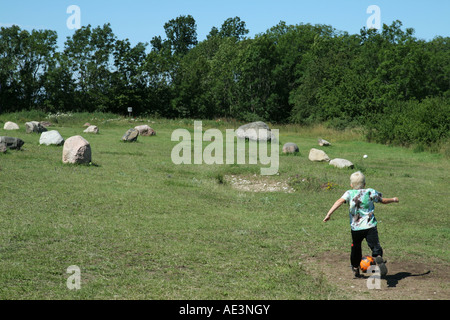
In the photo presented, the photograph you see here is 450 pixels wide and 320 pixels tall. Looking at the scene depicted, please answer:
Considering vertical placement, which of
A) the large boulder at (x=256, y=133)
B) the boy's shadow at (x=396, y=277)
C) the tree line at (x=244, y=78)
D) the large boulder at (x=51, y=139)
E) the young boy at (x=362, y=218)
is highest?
the tree line at (x=244, y=78)

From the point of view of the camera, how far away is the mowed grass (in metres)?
7.00

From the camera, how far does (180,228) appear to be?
34.4 feet

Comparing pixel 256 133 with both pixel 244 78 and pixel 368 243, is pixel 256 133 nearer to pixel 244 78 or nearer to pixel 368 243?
pixel 368 243

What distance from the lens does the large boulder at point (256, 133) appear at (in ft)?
109

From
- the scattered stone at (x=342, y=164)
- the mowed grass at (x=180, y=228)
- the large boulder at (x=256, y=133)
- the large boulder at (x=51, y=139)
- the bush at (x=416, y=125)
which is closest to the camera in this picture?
the mowed grass at (x=180, y=228)

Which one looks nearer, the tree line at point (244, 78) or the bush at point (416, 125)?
the bush at point (416, 125)

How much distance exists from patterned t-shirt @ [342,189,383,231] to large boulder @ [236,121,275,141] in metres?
25.7

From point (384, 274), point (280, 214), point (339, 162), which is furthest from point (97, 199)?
point (339, 162)

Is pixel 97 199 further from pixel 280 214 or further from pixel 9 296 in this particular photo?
pixel 9 296

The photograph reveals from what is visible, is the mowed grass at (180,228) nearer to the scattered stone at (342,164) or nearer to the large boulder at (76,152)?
the large boulder at (76,152)

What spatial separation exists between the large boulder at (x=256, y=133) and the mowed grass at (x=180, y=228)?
39.4ft

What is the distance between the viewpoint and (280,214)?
41.8 feet

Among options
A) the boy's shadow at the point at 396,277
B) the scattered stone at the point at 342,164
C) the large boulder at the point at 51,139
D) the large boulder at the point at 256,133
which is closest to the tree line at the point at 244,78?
the large boulder at the point at 256,133

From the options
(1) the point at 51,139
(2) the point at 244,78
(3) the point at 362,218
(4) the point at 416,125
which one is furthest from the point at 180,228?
→ (2) the point at 244,78
